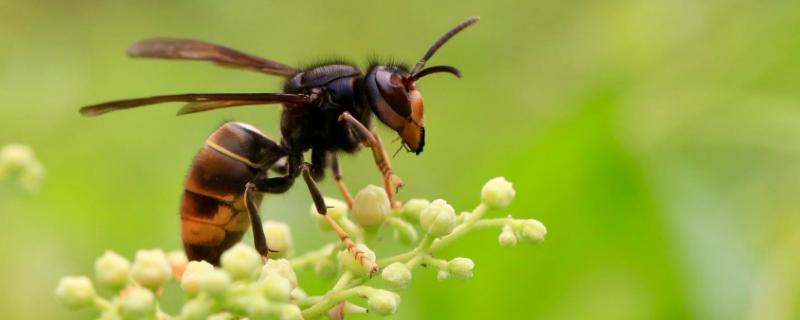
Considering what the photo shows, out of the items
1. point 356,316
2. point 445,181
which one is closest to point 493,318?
point 356,316

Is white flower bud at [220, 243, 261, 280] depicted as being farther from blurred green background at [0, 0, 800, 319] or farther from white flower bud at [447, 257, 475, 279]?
blurred green background at [0, 0, 800, 319]

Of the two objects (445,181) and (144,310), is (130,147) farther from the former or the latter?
(144,310)

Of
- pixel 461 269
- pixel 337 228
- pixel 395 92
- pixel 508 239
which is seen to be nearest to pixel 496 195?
pixel 508 239

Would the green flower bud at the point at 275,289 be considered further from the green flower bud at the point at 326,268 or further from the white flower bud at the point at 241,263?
the green flower bud at the point at 326,268

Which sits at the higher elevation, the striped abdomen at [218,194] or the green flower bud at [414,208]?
the striped abdomen at [218,194]

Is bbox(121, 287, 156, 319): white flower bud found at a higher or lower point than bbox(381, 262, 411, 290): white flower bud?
lower

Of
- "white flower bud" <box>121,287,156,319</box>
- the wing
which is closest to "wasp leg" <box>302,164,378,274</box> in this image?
the wing

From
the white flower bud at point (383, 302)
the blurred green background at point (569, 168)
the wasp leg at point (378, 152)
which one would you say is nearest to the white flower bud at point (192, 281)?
the white flower bud at point (383, 302)
